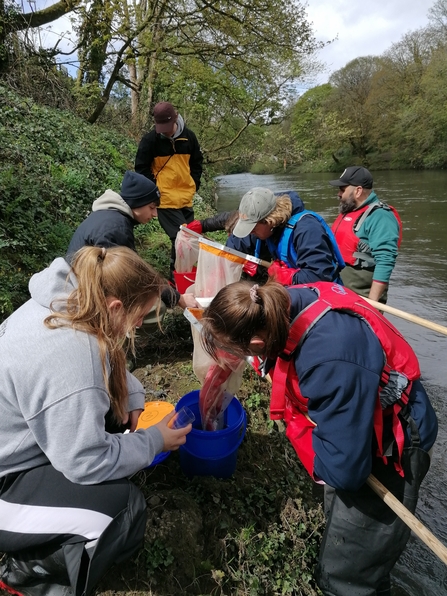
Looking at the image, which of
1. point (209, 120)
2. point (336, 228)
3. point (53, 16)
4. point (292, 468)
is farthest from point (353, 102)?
point (292, 468)

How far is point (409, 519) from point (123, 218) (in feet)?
8.57

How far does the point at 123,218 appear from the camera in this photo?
3.13 metres

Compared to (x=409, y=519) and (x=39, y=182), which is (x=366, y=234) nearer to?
(x=409, y=519)

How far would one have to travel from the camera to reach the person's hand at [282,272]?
3.03m

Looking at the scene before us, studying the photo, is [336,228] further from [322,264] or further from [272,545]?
[272,545]

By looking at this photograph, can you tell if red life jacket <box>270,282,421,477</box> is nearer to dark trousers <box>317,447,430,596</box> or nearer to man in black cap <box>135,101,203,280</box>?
dark trousers <box>317,447,430,596</box>

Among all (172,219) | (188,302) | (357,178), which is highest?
(357,178)

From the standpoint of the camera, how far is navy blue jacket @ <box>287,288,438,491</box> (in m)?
1.53

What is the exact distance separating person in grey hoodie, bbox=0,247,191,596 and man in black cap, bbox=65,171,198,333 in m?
1.33

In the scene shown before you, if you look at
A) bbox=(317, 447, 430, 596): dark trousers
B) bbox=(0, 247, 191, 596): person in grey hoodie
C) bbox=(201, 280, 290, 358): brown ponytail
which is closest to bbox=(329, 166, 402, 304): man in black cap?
bbox=(317, 447, 430, 596): dark trousers

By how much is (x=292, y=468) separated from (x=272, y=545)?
700mm

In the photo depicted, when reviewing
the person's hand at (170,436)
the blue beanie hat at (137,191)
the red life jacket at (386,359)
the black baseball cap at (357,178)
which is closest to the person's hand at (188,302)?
the blue beanie hat at (137,191)

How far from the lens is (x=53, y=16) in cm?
924

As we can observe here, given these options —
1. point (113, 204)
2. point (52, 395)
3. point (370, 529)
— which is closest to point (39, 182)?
point (113, 204)
